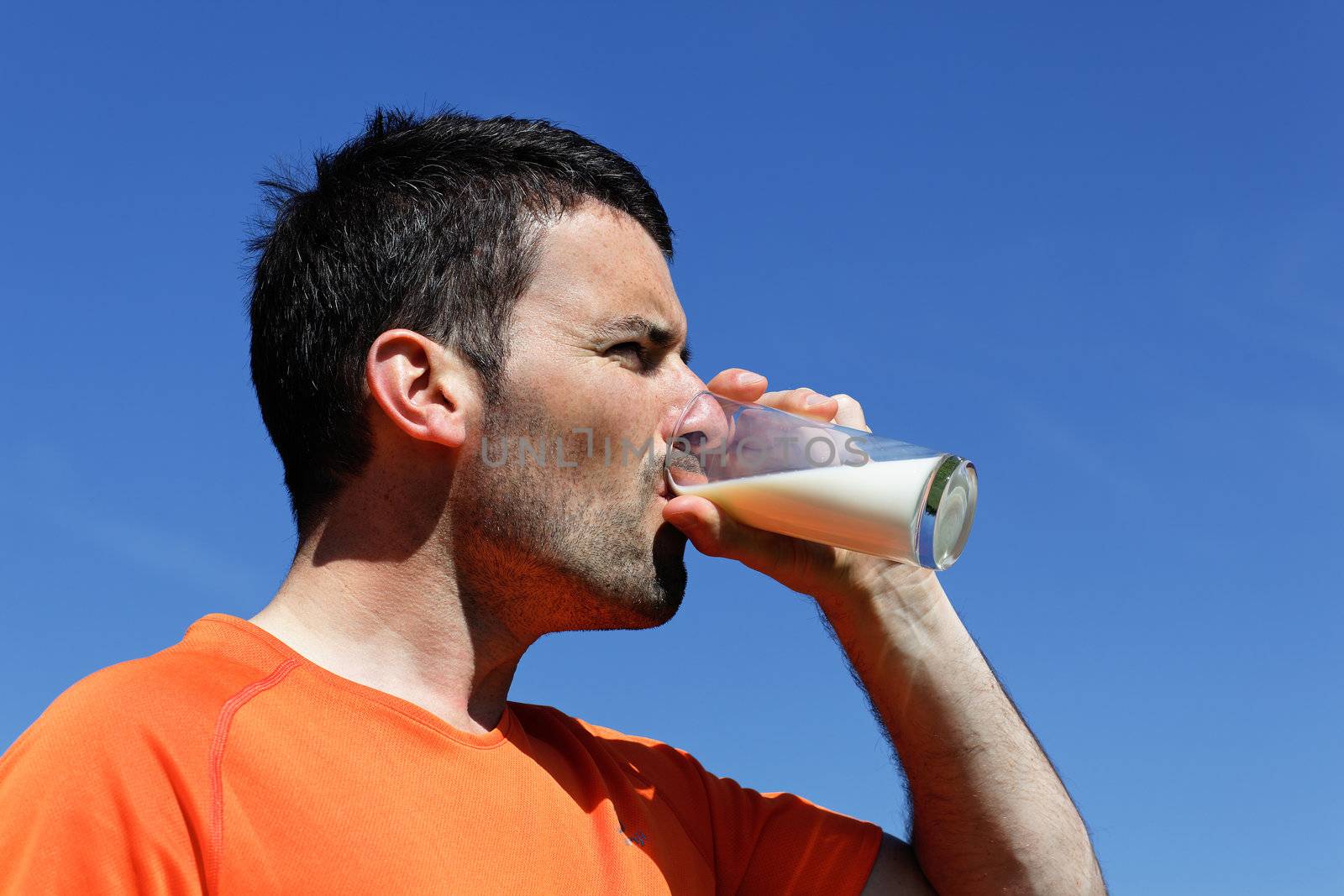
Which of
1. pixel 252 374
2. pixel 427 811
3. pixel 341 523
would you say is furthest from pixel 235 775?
pixel 252 374

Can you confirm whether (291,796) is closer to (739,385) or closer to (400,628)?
Result: (400,628)

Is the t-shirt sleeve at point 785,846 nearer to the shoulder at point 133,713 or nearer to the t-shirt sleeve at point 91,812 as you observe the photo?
the shoulder at point 133,713

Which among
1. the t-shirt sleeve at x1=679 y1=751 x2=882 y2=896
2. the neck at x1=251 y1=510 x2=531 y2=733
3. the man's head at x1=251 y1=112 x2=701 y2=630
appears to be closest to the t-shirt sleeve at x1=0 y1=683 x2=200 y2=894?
the neck at x1=251 y1=510 x2=531 y2=733

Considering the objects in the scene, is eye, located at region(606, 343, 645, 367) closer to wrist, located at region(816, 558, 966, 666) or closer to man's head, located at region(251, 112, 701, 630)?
man's head, located at region(251, 112, 701, 630)

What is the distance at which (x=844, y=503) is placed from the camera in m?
2.72

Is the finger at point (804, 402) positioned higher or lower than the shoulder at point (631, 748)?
higher

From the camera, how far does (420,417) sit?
2.79 metres

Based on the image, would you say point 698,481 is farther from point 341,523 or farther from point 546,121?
point 546,121

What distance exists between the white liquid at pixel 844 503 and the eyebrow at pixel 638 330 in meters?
0.40

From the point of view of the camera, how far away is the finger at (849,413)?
3.09 m

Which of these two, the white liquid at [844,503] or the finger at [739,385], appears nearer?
the white liquid at [844,503]

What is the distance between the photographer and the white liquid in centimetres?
265

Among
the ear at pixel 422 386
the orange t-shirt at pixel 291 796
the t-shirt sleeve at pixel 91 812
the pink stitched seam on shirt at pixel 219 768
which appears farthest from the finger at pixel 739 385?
the t-shirt sleeve at pixel 91 812

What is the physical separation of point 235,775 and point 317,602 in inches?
21.8
